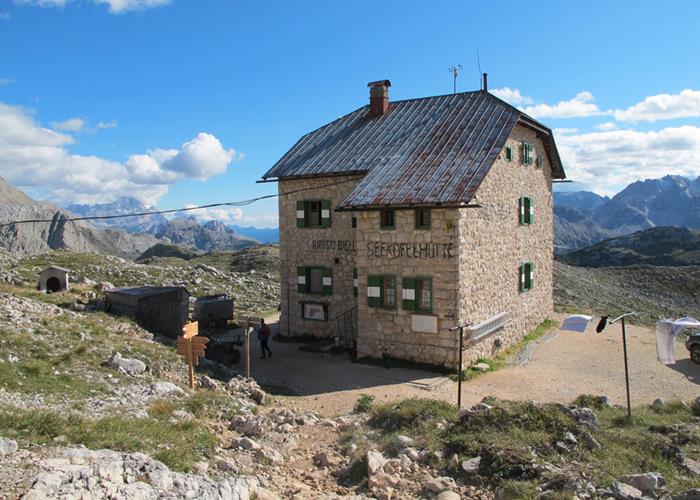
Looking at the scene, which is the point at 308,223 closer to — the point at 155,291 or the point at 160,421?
the point at 155,291

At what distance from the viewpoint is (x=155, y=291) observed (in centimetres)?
1845

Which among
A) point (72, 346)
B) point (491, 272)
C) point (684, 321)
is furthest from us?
point (491, 272)

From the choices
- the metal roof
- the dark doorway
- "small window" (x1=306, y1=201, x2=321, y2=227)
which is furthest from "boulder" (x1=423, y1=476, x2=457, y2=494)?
the dark doorway

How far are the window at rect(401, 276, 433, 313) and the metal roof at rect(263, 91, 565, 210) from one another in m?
2.46

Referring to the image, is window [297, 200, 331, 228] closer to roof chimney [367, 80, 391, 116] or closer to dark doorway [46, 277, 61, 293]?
roof chimney [367, 80, 391, 116]

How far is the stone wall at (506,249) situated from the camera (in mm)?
16922

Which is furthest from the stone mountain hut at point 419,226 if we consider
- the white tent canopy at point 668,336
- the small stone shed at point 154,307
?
the white tent canopy at point 668,336

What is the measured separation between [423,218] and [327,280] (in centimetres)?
571

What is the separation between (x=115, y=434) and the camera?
786 cm

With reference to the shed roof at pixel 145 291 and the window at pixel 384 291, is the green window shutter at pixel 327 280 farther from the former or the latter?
the shed roof at pixel 145 291

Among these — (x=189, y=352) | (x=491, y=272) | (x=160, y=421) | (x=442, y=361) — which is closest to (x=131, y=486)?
(x=160, y=421)

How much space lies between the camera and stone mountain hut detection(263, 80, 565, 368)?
54.2 feet

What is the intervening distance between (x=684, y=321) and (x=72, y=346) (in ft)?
49.1

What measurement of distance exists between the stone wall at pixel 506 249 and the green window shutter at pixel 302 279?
7208 millimetres
